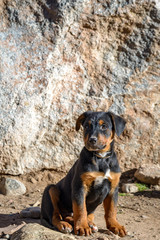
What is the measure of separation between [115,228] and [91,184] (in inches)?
29.1

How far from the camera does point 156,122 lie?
30.5ft

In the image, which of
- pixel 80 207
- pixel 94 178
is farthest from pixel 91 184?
pixel 80 207

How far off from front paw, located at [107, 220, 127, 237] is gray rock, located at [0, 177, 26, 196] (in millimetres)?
3195

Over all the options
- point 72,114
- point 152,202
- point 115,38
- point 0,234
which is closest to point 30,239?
point 0,234

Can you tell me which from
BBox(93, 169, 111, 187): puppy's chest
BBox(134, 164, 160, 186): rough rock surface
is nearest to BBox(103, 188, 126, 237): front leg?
BBox(93, 169, 111, 187): puppy's chest

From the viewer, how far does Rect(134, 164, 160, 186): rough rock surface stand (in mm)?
8562

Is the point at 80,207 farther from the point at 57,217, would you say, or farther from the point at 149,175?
the point at 149,175

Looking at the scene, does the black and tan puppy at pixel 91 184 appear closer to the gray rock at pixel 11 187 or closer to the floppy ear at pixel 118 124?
the floppy ear at pixel 118 124

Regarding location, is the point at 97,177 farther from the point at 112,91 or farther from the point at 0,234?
the point at 112,91

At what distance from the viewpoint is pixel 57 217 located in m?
5.44

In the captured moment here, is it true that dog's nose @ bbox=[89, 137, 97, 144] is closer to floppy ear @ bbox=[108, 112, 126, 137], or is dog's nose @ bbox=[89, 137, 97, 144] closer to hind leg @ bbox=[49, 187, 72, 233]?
floppy ear @ bbox=[108, 112, 126, 137]

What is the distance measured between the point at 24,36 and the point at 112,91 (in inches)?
98.8

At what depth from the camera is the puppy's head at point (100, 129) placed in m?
5.16

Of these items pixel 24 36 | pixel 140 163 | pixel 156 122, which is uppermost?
pixel 24 36
